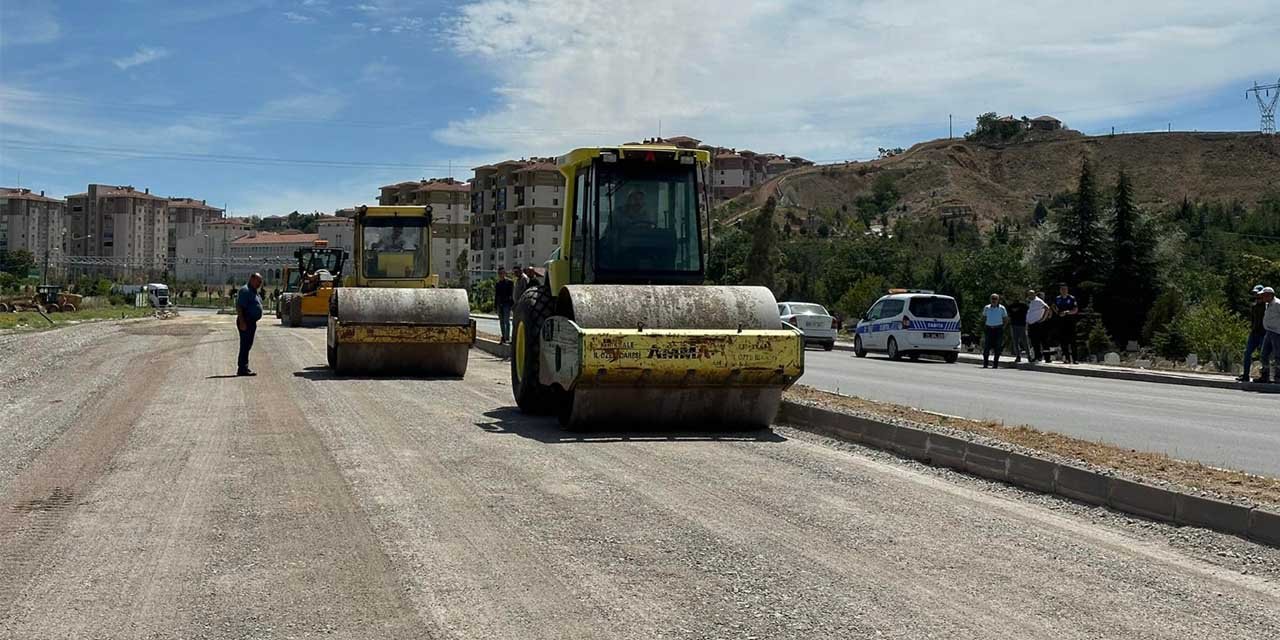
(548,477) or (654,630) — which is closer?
(654,630)

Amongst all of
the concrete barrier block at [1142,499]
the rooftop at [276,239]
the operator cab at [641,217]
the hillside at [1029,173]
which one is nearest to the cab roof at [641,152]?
the operator cab at [641,217]

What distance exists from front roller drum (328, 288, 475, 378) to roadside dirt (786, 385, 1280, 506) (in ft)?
24.0

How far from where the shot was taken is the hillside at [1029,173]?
133125 millimetres

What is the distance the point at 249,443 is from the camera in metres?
10.7

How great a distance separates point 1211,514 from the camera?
7348mm

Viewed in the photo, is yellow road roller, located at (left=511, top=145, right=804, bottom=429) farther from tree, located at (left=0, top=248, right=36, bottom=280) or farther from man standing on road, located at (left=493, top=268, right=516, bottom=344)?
tree, located at (left=0, top=248, right=36, bottom=280)

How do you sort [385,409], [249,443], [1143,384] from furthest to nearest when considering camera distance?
[1143,384], [385,409], [249,443]

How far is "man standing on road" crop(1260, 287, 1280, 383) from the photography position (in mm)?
19438

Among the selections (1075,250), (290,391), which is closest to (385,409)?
(290,391)

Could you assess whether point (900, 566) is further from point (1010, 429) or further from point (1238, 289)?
point (1238, 289)

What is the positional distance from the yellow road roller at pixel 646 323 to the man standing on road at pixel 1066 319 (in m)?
16.2

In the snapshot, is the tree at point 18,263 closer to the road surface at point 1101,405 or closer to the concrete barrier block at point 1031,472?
the road surface at point 1101,405

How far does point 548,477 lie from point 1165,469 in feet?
15.2

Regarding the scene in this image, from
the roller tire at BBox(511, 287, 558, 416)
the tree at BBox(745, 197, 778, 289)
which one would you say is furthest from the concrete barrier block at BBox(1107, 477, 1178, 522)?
the tree at BBox(745, 197, 778, 289)
